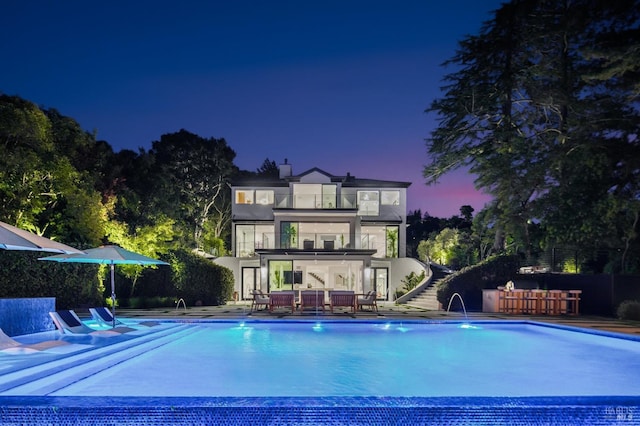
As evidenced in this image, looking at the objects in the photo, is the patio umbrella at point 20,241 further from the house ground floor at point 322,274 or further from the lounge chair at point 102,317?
the house ground floor at point 322,274

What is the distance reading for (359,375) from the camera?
8.30m

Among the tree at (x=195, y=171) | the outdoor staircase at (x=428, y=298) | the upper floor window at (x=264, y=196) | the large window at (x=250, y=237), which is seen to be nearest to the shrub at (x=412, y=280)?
the outdoor staircase at (x=428, y=298)

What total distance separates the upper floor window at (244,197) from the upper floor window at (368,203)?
23.7ft

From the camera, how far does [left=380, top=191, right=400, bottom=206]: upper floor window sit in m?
31.3

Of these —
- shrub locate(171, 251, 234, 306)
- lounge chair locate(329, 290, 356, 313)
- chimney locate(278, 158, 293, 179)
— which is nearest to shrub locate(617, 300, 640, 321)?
lounge chair locate(329, 290, 356, 313)

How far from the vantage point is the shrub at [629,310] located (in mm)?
16172

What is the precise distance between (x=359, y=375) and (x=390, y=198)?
2376cm

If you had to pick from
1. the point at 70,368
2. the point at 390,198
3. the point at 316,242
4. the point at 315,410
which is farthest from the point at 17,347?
the point at 390,198

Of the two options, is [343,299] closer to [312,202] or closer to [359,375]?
[359,375]

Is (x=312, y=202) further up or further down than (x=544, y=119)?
further down

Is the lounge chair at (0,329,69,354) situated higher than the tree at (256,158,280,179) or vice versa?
the tree at (256,158,280,179)

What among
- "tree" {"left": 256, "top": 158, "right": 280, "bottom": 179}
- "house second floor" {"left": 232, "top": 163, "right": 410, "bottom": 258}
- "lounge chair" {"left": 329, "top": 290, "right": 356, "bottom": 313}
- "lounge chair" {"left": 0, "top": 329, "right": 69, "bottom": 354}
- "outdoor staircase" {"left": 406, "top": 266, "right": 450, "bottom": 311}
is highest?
"tree" {"left": 256, "top": 158, "right": 280, "bottom": 179}

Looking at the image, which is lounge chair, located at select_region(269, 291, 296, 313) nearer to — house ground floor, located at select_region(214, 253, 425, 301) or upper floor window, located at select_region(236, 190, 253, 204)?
house ground floor, located at select_region(214, 253, 425, 301)

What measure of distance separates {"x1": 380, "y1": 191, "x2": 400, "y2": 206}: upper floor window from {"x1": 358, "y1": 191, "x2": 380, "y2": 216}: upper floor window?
0.36 metres
